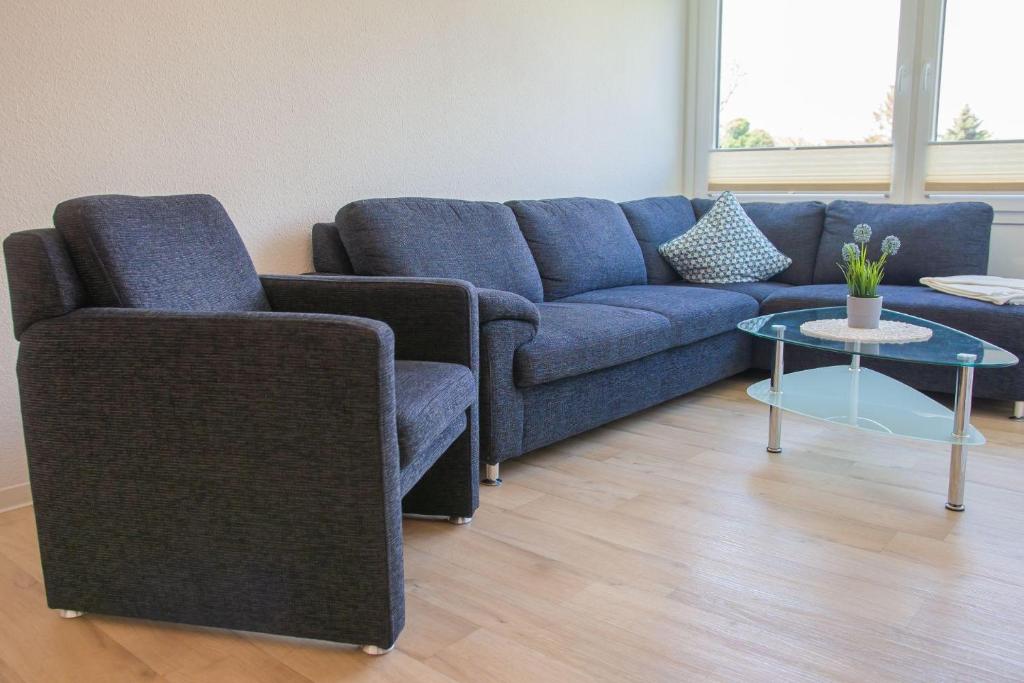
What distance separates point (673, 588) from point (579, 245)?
1.98m

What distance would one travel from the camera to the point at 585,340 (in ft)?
9.01

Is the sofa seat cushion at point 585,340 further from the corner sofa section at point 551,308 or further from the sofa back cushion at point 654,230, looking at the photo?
the sofa back cushion at point 654,230

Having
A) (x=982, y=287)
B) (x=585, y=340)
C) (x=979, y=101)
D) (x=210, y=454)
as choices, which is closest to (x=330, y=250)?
(x=585, y=340)

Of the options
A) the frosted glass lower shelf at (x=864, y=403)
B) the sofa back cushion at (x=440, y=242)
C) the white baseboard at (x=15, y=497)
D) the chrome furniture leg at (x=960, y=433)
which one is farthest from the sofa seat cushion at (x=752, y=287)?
the white baseboard at (x=15, y=497)

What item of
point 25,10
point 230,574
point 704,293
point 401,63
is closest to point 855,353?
point 704,293

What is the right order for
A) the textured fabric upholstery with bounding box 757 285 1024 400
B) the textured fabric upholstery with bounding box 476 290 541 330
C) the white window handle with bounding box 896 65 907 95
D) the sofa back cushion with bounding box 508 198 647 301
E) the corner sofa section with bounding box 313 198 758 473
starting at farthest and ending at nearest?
the white window handle with bounding box 896 65 907 95, the sofa back cushion with bounding box 508 198 647 301, the textured fabric upholstery with bounding box 757 285 1024 400, the corner sofa section with bounding box 313 198 758 473, the textured fabric upholstery with bounding box 476 290 541 330

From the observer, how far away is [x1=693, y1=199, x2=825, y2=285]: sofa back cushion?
410 cm

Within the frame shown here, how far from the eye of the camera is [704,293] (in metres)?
3.62

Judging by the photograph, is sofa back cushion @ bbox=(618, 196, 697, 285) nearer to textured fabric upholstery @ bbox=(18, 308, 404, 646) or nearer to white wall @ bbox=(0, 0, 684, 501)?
white wall @ bbox=(0, 0, 684, 501)

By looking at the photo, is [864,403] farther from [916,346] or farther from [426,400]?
[426,400]

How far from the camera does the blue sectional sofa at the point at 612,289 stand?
2.59 metres

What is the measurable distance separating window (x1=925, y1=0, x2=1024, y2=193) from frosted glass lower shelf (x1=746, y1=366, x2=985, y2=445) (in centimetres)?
167

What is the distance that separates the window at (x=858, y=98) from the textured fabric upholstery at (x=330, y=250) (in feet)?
9.23

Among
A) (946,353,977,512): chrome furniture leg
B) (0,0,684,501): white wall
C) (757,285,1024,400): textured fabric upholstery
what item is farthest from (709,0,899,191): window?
(946,353,977,512): chrome furniture leg
